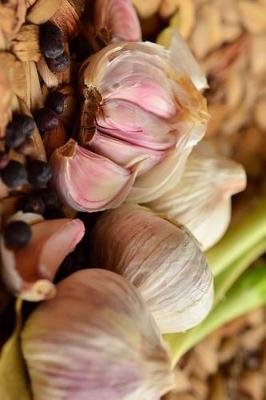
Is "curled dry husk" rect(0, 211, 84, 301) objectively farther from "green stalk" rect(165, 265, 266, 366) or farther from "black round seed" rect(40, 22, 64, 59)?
"green stalk" rect(165, 265, 266, 366)

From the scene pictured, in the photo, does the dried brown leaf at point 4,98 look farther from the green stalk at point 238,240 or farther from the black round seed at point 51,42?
the green stalk at point 238,240

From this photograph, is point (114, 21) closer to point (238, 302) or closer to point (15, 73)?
point (15, 73)

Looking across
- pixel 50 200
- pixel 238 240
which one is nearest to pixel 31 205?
pixel 50 200

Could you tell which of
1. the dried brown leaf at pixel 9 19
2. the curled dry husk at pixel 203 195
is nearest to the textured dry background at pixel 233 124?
the curled dry husk at pixel 203 195

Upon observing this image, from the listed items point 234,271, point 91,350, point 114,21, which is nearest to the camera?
point 91,350

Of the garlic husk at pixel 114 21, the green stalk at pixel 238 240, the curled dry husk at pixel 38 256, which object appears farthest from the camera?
the green stalk at pixel 238 240

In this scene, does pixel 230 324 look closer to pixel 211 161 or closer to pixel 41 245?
pixel 211 161
